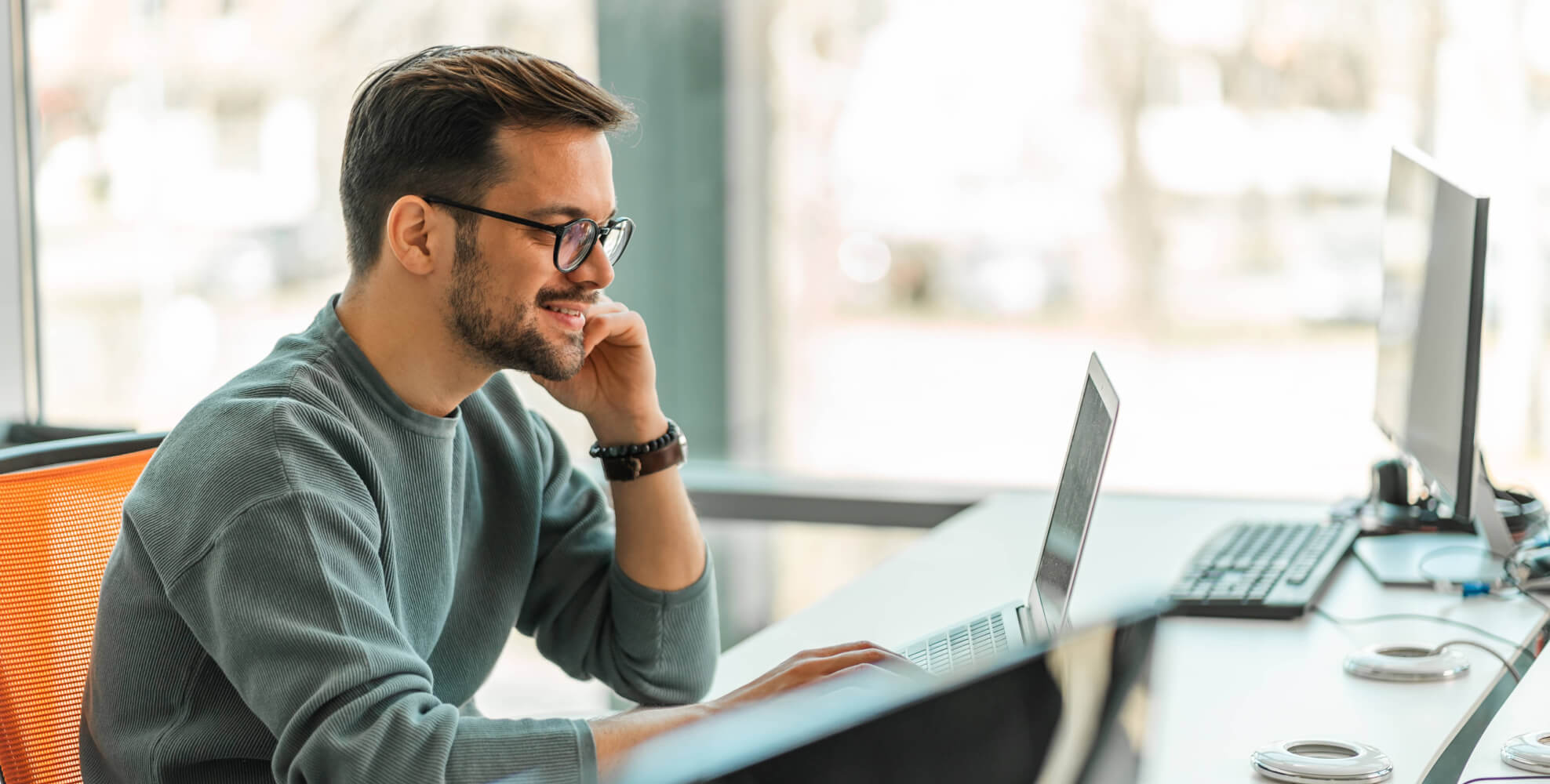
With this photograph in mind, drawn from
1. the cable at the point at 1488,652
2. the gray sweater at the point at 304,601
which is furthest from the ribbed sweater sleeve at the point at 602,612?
the cable at the point at 1488,652

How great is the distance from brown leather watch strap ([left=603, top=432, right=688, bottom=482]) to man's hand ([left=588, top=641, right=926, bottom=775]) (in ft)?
1.46

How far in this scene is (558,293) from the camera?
135cm

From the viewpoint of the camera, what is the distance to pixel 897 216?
2.89 meters

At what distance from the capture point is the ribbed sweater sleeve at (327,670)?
1012 millimetres

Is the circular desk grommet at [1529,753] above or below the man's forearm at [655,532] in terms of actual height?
below

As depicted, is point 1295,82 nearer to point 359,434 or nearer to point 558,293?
point 558,293

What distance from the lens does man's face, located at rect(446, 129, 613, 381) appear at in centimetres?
129

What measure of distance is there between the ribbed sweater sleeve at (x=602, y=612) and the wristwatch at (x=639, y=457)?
5 cm

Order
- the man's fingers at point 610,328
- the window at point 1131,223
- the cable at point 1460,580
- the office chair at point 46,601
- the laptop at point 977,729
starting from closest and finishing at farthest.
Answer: the laptop at point 977,729, the office chair at point 46,601, the man's fingers at point 610,328, the cable at point 1460,580, the window at point 1131,223

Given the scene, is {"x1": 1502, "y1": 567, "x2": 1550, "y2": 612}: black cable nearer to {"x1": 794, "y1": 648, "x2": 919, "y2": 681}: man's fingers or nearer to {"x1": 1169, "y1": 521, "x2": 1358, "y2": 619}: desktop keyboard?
{"x1": 1169, "y1": 521, "x2": 1358, "y2": 619}: desktop keyboard

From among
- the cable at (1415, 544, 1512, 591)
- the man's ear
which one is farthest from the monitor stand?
the man's ear

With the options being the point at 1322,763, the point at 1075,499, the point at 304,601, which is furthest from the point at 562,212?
the point at 1322,763

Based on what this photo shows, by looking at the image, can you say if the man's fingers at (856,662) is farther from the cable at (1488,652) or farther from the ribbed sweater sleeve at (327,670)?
the cable at (1488,652)

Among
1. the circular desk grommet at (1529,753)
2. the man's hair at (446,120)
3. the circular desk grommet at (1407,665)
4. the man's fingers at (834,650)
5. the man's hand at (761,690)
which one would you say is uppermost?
the man's hair at (446,120)
